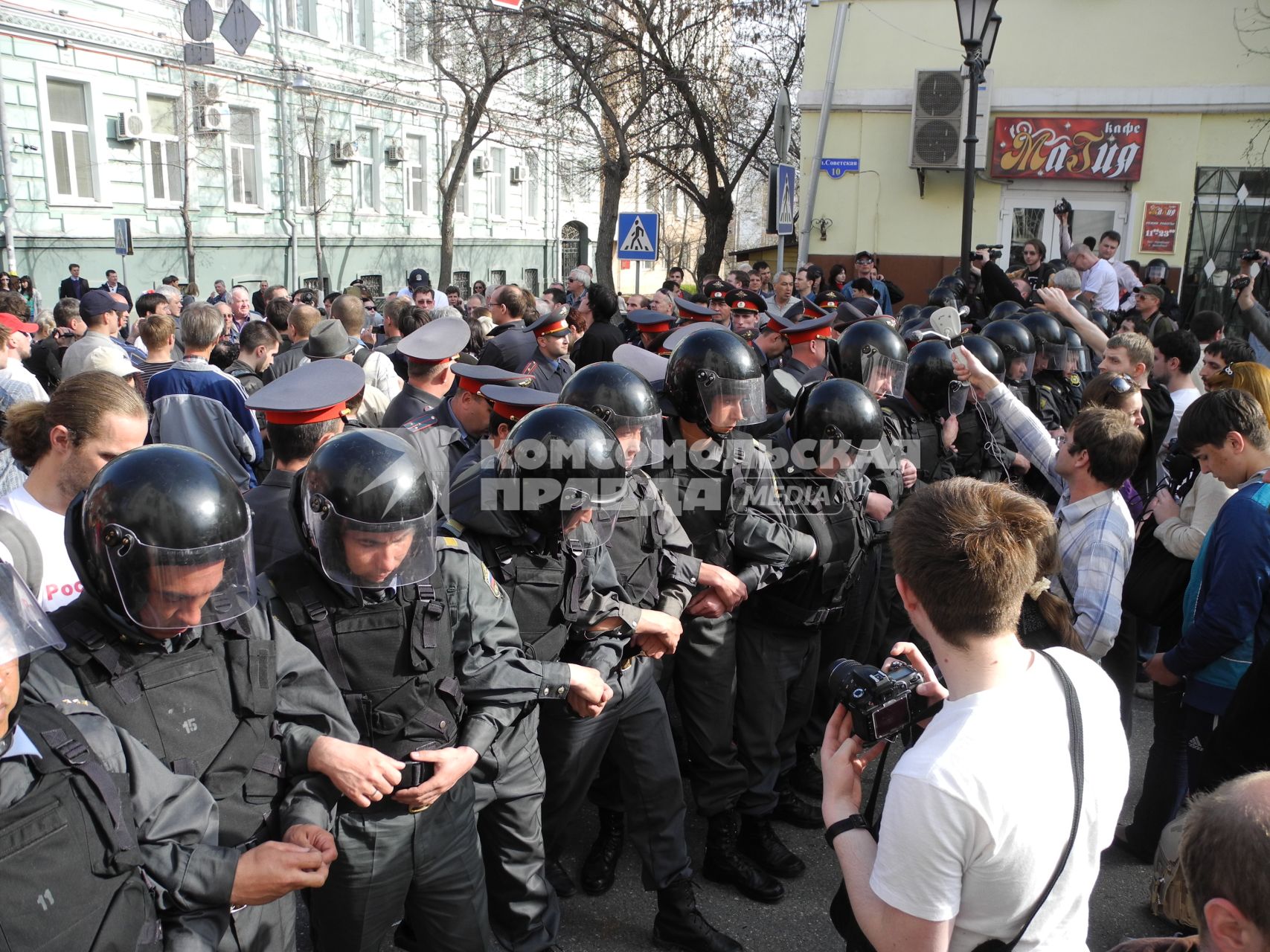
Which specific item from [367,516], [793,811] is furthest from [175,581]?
[793,811]

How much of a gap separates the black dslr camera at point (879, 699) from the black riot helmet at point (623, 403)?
1455 millimetres

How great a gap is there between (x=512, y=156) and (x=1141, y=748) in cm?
2867

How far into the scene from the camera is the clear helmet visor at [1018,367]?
6.30 metres

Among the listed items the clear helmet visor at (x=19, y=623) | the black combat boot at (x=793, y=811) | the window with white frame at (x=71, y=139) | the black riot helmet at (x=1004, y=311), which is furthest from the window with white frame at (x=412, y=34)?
the clear helmet visor at (x=19, y=623)

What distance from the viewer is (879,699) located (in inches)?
77.2

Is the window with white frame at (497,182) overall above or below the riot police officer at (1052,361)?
above

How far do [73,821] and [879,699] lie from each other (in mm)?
1460

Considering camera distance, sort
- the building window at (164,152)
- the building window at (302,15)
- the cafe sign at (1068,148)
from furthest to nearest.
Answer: the building window at (302,15), the building window at (164,152), the cafe sign at (1068,148)

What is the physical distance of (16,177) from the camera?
16.6m

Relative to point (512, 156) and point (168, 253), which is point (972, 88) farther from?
point (512, 156)

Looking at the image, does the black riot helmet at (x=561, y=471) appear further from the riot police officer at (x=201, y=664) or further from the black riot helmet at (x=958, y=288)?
the black riot helmet at (x=958, y=288)

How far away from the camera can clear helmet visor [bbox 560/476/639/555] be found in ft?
9.39

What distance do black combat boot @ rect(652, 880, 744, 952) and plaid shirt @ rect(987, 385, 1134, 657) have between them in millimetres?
1565

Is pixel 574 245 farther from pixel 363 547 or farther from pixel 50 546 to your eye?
pixel 363 547
